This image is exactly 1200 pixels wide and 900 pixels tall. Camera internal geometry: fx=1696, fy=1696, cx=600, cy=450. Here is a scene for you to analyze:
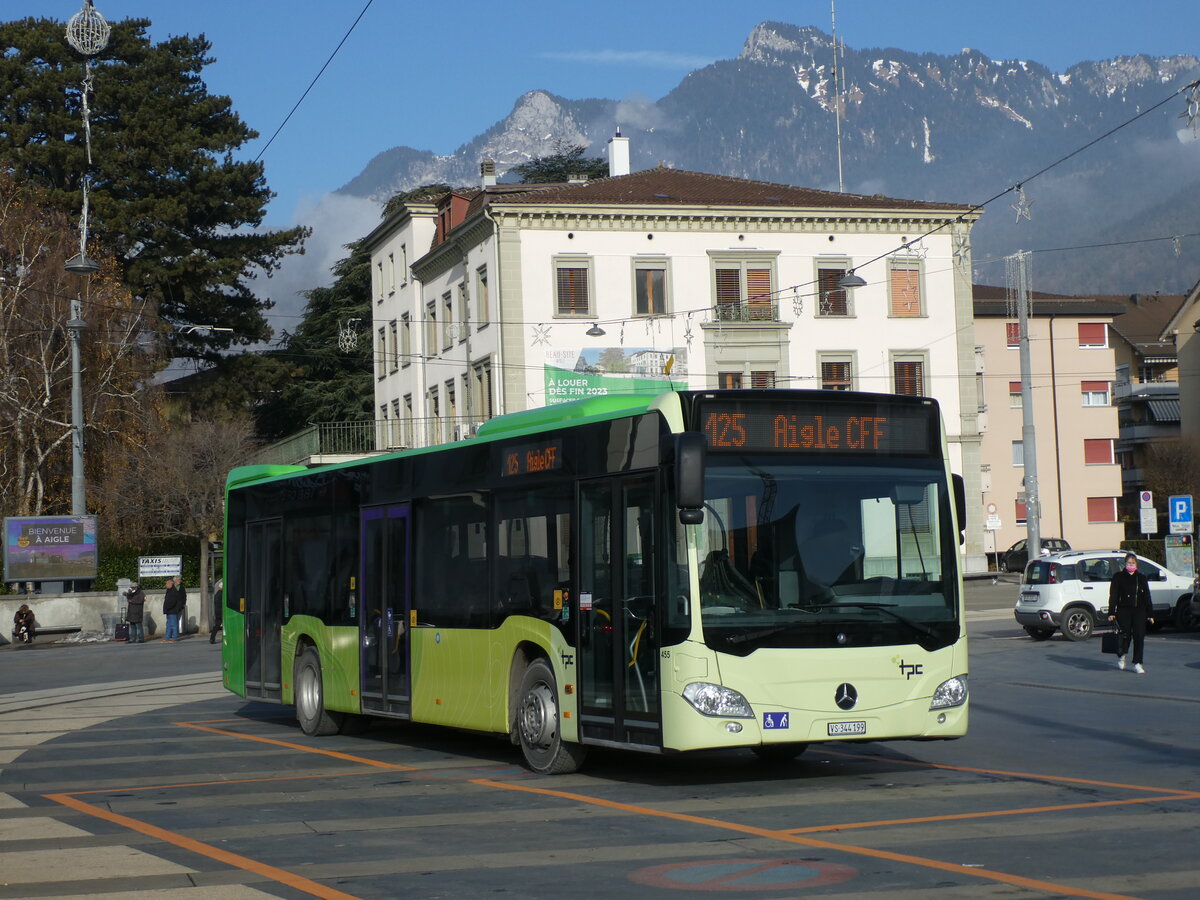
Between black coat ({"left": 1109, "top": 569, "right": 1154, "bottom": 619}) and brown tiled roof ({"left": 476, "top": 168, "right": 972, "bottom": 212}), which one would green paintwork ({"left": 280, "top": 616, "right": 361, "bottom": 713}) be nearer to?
black coat ({"left": 1109, "top": 569, "right": 1154, "bottom": 619})

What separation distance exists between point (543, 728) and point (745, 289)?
46111mm

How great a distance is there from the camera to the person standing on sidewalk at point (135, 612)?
44.4 m

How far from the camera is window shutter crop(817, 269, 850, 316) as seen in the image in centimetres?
5906

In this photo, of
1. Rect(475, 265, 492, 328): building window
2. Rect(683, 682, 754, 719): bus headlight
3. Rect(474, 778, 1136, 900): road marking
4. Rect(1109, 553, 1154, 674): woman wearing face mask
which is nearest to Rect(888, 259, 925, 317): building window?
Rect(475, 265, 492, 328): building window

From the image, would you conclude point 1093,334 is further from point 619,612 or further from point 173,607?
point 619,612

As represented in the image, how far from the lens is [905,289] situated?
197 ft

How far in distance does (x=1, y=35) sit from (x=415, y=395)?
68.8ft

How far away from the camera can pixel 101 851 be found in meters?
9.80

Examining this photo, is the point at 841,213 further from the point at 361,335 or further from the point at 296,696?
the point at 296,696

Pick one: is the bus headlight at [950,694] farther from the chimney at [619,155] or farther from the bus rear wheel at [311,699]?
the chimney at [619,155]

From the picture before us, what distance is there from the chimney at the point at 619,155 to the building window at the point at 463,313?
32.6 ft

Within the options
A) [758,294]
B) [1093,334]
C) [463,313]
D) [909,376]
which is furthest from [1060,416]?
[463,313]

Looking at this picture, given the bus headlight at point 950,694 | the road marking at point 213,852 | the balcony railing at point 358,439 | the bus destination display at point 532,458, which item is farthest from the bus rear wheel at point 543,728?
the balcony railing at point 358,439

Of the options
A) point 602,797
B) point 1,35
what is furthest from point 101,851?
point 1,35
